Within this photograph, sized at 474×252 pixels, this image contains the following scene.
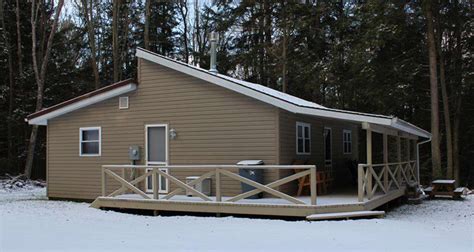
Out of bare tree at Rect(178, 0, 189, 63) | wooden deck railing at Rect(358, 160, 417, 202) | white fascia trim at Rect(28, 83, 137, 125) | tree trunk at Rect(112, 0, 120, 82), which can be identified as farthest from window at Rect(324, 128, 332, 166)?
bare tree at Rect(178, 0, 189, 63)

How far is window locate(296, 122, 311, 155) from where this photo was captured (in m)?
12.0

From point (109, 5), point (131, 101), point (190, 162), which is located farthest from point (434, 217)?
point (109, 5)

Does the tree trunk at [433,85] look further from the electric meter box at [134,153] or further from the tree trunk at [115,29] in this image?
the tree trunk at [115,29]

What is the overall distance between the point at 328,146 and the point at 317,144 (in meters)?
1.06

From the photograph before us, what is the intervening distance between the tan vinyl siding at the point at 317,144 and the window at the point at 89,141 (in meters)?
5.26

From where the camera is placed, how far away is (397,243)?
6.89 meters

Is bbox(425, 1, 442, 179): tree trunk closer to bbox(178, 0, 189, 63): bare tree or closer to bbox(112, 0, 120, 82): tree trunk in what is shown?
bbox(178, 0, 189, 63): bare tree

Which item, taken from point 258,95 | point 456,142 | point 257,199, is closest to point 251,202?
point 257,199

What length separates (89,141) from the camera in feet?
44.1

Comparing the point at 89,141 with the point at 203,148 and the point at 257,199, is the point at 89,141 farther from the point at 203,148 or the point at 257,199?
the point at 257,199

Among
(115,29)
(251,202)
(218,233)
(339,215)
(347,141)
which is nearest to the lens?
(218,233)

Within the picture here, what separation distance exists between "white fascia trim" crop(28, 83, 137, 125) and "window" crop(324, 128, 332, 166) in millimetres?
5575

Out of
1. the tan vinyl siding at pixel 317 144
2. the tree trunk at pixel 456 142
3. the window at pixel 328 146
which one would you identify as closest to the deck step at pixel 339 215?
the tan vinyl siding at pixel 317 144

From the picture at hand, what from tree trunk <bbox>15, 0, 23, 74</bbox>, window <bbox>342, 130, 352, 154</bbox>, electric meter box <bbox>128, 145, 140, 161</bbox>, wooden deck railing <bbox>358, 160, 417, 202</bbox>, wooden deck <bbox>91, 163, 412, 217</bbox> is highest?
→ tree trunk <bbox>15, 0, 23, 74</bbox>
